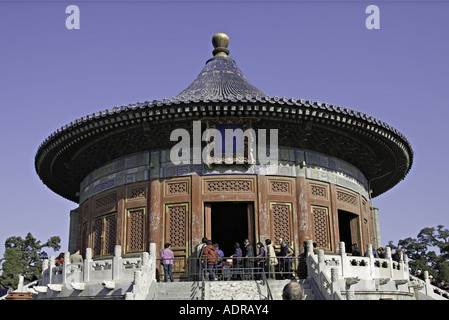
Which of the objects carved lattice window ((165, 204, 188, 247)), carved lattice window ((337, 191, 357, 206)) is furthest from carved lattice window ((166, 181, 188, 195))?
carved lattice window ((337, 191, 357, 206))

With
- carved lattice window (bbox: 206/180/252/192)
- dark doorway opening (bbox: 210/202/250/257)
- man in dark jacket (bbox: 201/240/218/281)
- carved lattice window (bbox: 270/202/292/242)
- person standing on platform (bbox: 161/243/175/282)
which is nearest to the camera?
man in dark jacket (bbox: 201/240/218/281)

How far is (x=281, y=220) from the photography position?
719 inches

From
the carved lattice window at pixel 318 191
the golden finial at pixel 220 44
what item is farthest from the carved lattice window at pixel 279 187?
the golden finial at pixel 220 44

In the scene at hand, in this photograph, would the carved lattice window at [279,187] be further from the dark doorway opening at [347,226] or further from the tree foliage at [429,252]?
the tree foliage at [429,252]

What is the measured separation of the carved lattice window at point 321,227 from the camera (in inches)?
736

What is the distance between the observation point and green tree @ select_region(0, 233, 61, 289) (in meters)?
36.1

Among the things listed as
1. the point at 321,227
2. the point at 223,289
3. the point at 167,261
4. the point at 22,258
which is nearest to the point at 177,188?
the point at 167,261

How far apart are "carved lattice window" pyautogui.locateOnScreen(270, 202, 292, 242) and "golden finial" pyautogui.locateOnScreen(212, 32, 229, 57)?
9.10 m

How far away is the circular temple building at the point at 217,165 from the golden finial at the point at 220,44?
668 centimetres

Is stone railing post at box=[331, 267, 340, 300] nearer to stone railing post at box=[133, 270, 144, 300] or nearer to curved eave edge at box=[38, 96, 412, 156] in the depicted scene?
stone railing post at box=[133, 270, 144, 300]

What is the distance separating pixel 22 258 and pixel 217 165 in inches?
1003

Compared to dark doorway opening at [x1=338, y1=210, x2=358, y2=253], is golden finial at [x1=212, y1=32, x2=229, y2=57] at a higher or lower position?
higher
